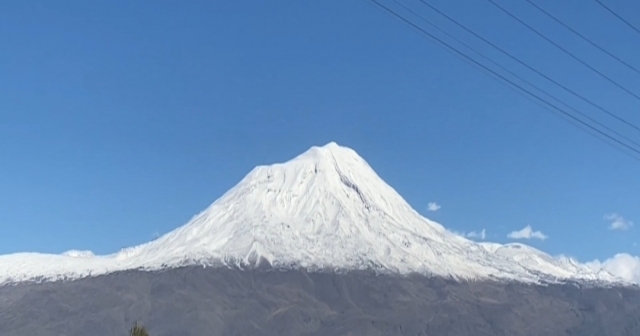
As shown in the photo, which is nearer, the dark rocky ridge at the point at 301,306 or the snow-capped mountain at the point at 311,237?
the dark rocky ridge at the point at 301,306

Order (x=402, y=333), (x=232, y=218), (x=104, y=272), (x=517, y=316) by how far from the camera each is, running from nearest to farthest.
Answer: (x=402, y=333), (x=517, y=316), (x=104, y=272), (x=232, y=218)

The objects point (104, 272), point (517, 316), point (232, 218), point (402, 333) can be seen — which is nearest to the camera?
point (402, 333)

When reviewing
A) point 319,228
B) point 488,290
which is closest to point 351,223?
point 319,228

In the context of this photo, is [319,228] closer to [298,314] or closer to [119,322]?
[298,314]

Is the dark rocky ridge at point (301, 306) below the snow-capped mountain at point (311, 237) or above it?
below

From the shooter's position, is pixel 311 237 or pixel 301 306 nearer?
pixel 301 306
